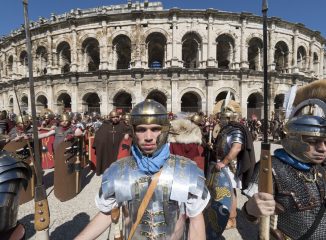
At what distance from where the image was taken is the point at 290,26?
21578mm

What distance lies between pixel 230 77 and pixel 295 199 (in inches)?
751

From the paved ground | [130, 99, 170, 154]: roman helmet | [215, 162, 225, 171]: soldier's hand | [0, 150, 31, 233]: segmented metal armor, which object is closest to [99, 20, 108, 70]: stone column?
the paved ground

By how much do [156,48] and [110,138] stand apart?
63.7ft

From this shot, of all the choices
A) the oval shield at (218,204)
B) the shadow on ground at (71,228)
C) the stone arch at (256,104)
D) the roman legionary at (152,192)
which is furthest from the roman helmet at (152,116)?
the stone arch at (256,104)

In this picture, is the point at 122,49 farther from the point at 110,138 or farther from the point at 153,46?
the point at 110,138

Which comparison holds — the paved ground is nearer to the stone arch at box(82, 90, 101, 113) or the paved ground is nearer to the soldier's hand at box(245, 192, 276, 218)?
the soldier's hand at box(245, 192, 276, 218)

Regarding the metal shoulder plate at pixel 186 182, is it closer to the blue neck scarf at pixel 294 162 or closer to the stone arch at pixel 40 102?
the blue neck scarf at pixel 294 162

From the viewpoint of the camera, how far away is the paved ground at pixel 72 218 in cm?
365

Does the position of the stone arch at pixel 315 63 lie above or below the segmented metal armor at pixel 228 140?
above

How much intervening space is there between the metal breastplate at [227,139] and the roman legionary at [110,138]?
3.01 meters

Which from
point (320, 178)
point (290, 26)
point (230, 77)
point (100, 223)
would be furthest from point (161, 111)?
point (290, 26)

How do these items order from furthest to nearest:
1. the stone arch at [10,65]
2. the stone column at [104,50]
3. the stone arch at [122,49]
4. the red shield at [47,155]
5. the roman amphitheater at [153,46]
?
the stone arch at [10,65] < the stone arch at [122,49] < the stone column at [104,50] < the roman amphitheater at [153,46] < the red shield at [47,155]

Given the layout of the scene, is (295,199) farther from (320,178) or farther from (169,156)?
(169,156)

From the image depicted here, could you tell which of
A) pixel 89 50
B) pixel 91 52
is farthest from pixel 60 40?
pixel 91 52
